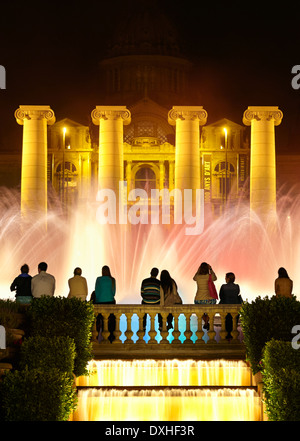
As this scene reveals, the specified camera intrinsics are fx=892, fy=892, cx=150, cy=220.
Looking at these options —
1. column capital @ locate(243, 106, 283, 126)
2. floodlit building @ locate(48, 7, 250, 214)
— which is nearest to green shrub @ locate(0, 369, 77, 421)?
column capital @ locate(243, 106, 283, 126)

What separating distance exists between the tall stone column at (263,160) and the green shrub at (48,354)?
92.0ft

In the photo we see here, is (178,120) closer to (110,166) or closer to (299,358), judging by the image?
(110,166)

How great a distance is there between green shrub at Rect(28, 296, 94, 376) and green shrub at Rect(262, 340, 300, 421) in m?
3.85

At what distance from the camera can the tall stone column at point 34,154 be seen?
44344mm

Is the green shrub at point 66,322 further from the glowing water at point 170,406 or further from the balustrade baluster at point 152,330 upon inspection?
the balustrade baluster at point 152,330

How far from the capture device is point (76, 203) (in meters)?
67.6

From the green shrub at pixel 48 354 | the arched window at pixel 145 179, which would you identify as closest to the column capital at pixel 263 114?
the green shrub at pixel 48 354

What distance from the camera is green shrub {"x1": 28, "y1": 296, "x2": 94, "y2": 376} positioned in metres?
18.1

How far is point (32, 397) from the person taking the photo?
14242 mm

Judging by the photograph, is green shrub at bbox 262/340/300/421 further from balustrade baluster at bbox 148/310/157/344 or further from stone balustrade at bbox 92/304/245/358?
balustrade baluster at bbox 148/310/157/344

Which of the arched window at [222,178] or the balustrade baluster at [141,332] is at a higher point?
the arched window at [222,178]

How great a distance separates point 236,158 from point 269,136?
1135 inches

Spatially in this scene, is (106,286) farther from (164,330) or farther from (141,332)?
(164,330)

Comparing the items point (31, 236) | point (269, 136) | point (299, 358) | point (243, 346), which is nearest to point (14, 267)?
point (31, 236)
